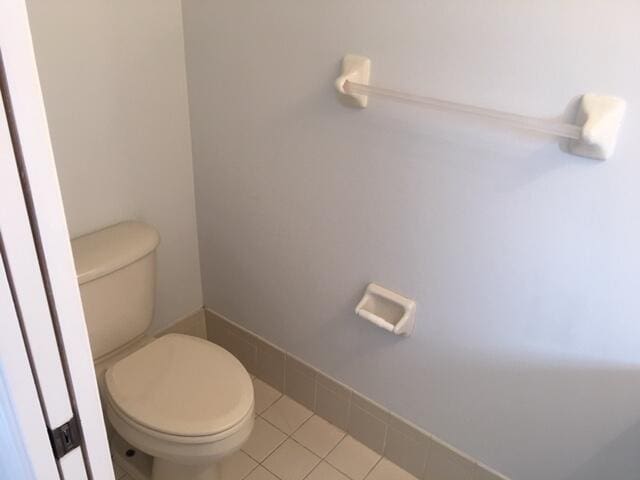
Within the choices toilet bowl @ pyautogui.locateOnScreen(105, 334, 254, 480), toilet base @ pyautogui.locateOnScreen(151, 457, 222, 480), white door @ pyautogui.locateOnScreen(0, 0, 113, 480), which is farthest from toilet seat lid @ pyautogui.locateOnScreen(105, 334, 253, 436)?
white door @ pyautogui.locateOnScreen(0, 0, 113, 480)

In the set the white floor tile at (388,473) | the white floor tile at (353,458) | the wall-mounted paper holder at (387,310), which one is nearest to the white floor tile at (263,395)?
the white floor tile at (353,458)

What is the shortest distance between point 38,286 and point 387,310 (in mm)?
1214

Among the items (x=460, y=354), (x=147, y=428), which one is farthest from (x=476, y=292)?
(x=147, y=428)

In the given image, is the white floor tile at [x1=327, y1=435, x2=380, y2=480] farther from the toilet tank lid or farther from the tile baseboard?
the toilet tank lid

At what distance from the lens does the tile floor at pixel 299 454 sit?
6.12ft

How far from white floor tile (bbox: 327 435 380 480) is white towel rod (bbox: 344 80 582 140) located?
4.06 ft

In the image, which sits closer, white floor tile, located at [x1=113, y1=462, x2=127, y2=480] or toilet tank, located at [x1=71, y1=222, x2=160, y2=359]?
toilet tank, located at [x1=71, y1=222, x2=160, y2=359]

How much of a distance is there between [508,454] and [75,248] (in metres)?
1.41

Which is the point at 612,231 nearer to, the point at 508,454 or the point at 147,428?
the point at 508,454

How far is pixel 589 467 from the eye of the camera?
1.46 m

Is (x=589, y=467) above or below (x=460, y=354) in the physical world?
below

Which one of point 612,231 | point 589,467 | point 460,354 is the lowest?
point 589,467

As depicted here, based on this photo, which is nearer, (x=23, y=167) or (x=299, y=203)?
(x=23, y=167)

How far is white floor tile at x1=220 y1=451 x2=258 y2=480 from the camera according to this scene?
1.85 metres
